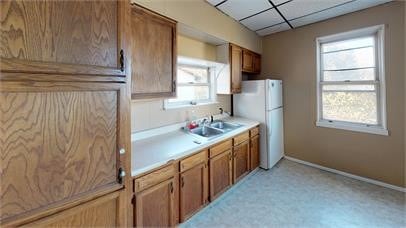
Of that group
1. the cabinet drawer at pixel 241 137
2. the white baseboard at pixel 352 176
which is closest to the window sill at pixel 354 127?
the white baseboard at pixel 352 176

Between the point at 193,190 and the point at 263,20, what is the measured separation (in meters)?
2.80

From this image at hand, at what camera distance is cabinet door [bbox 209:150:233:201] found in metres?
2.24

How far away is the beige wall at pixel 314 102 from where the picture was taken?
2555 millimetres

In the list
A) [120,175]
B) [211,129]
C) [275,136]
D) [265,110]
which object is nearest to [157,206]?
[120,175]

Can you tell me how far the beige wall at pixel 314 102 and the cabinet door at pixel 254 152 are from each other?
0.90 m

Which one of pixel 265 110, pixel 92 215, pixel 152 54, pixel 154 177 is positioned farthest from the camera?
Result: pixel 265 110

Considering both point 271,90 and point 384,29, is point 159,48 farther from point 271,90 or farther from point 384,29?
point 384,29

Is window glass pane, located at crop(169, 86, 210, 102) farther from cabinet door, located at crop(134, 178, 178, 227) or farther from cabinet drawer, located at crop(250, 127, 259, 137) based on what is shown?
cabinet door, located at crop(134, 178, 178, 227)

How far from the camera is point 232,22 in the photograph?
303 centimetres

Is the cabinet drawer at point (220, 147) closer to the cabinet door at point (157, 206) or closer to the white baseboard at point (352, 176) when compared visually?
the cabinet door at point (157, 206)

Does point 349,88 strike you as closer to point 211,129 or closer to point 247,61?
point 247,61

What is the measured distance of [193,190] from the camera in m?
1.99

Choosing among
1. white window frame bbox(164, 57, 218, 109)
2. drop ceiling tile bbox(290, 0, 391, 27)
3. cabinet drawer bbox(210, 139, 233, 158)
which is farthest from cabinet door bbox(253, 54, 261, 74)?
cabinet drawer bbox(210, 139, 233, 158)

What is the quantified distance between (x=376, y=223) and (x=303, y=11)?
2.78 metres
